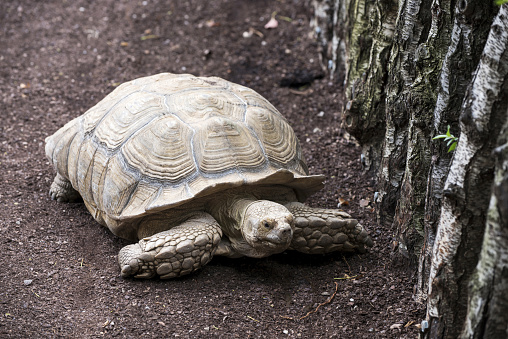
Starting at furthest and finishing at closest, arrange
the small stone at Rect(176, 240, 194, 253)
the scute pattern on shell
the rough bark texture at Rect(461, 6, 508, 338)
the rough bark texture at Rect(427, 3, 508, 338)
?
the scute pattern on shell → the small stone at Rect(176, 240, 194, 253) → the rough bark texture at Rect(427, 3, 508, 338) → the rough bark texture at Rect(461, 6, 508, 338)

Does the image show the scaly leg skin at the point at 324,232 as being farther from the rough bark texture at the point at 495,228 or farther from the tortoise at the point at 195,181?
the rough bark texture at the point at 495,228

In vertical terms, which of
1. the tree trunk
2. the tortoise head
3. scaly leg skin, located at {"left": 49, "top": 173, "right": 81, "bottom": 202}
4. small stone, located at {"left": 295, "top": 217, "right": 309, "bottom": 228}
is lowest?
scaly leg skin, located at {"left": 49, "top": 173, "right": 81, "bottom": 202}

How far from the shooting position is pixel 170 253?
3.28 meters

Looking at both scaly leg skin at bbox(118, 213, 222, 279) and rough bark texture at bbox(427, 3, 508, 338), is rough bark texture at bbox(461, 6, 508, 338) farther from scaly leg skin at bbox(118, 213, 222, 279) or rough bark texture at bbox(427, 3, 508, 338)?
scaly leg skin at bbox(118, 213, 222, 279)

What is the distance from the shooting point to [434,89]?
311 cm

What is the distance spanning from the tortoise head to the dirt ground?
30 centimetres

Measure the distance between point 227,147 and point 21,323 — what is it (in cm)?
154

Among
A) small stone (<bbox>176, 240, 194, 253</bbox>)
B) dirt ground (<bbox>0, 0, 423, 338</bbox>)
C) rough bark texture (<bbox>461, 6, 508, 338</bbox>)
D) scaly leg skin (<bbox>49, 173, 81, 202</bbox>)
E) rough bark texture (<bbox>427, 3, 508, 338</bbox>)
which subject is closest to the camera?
rough bark texture (<bbox>461, 6, 508, 338</bbox>)

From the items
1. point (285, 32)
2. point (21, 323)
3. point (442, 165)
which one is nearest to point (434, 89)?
point (442, 165)

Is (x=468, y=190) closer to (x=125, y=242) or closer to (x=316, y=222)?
(x=316, y=222)

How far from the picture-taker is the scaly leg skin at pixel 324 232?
3512mm

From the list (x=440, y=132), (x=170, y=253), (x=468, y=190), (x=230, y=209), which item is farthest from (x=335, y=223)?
(x=468, y=190)

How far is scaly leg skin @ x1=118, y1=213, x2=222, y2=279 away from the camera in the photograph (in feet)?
10.8

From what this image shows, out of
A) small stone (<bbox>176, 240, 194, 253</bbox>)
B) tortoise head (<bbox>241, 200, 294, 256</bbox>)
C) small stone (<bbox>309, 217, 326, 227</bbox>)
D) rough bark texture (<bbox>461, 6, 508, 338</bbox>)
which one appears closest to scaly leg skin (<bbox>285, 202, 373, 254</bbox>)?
small stone (<bbox>309, 217, 326, 227</bbox>)
